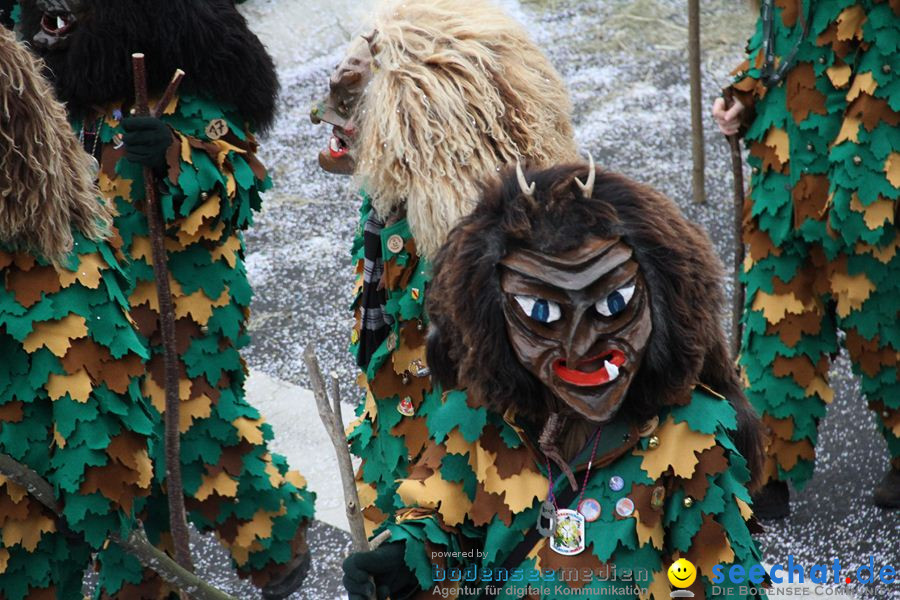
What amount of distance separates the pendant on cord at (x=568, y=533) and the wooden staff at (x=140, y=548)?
0.79m

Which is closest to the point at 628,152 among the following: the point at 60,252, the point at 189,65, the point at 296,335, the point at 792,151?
the point at 296,335

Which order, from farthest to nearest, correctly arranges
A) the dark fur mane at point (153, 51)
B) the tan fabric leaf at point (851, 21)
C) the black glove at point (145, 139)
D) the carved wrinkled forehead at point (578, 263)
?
the dark fur mane at point (153, 51), the tan fabric leaf at point (851, 21), the black glove at point (145, 139), the carved wrinkled forehead at point (578, 263)

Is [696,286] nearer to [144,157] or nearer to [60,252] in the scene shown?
[60,252]

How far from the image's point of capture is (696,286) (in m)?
2.43

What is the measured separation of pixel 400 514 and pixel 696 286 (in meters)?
0.75

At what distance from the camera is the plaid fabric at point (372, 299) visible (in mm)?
3447

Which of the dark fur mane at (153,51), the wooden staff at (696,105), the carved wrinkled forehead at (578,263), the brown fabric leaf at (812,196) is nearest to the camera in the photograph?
the carved wrinkled forehead at (578,263)

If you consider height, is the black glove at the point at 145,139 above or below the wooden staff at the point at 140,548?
above

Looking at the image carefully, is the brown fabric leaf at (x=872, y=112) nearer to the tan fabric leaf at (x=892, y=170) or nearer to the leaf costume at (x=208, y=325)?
the tan fabric leaf at (x=892, y=170)

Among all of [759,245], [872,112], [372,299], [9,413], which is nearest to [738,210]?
[759,245]

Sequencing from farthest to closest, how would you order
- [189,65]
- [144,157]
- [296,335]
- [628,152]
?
[628,152] → [296,335] → [189,65] → [144,157]

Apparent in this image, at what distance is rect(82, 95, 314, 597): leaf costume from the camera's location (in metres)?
4.02

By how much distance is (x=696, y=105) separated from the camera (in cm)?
639

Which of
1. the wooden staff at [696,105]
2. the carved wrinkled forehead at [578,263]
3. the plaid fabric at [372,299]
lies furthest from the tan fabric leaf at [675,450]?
the wooden staff at [696,105]
